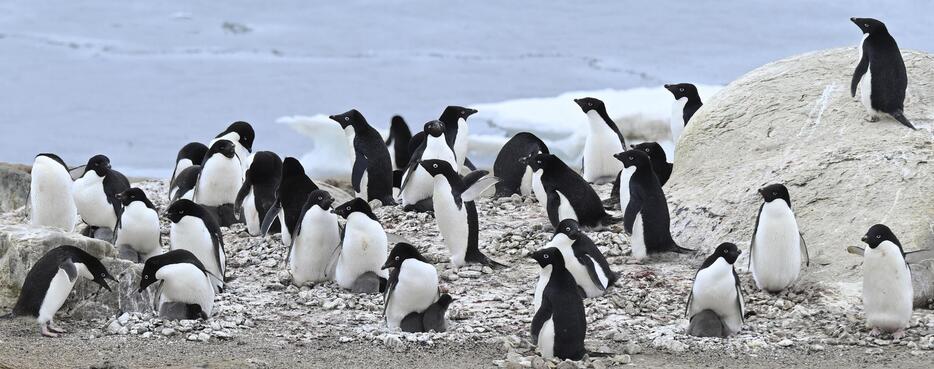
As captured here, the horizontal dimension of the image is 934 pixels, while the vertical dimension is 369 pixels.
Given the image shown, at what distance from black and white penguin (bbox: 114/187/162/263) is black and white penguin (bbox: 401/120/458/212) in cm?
175

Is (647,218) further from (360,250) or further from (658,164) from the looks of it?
(658,164)

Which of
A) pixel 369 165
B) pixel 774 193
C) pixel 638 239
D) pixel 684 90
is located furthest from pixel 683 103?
pixel 774 193

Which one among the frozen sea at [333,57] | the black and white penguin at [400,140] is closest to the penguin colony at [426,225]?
the black and white penguin at [400,140]

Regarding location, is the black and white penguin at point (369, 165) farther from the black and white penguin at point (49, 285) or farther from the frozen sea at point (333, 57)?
the frozen sea at point (333, 57)

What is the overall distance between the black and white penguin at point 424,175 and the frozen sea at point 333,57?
4659 mm

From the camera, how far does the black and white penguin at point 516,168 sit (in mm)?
8859

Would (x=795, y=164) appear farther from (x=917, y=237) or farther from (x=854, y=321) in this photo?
(x=854, y=321)

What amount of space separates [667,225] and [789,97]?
1.35 m

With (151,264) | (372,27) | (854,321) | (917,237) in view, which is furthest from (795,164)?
(372,27)

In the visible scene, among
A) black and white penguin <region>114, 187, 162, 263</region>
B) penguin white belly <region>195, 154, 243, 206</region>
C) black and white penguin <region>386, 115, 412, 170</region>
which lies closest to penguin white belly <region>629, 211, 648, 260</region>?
black and white penguin <region>114, 187, 162, 263</region>

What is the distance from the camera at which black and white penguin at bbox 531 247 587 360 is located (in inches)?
213

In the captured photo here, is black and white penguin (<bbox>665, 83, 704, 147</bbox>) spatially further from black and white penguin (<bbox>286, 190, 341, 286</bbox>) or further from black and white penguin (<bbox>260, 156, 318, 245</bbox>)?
black and white penguin (<bbox>286, 190, 341, 286</bbox>)

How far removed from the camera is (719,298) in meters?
5.80

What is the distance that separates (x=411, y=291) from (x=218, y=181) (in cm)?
283
